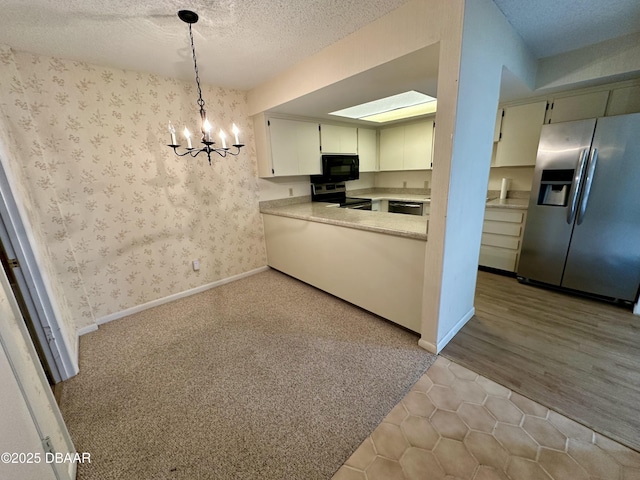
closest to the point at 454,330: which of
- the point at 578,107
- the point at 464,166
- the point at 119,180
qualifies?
the point at 464,166

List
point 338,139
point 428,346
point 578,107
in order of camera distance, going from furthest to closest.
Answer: point 338,139 < point 578,107 < point 428,346

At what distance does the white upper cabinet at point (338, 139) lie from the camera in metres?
3.70

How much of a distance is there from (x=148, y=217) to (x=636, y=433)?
3.95 meters

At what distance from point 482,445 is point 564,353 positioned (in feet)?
3.85

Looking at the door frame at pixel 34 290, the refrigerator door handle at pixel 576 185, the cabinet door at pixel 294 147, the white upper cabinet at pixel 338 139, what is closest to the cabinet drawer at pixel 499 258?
the refrigerator door handle at pixel 576 185

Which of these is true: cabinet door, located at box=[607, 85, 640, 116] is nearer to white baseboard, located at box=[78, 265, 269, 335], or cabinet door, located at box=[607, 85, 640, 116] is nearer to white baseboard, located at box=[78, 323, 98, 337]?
white baseboard, located at box=[78, 265, 269, 335]

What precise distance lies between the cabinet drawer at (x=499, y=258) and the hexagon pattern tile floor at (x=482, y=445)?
2056mm

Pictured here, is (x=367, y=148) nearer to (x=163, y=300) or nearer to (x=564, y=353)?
(x=564, y=353)

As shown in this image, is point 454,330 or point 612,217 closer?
point 454,330

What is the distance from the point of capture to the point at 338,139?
3.88 meters

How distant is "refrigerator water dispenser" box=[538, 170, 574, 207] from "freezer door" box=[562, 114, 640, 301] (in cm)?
15

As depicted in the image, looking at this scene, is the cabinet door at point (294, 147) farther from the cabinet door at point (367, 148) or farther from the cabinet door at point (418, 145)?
the cabinet door at point (418, 145)

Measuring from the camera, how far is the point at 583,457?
1.21 metres

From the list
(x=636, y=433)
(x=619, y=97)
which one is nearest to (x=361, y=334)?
(x=636, y=433)
